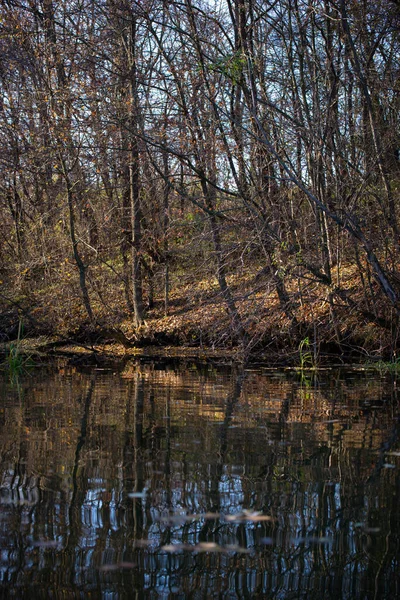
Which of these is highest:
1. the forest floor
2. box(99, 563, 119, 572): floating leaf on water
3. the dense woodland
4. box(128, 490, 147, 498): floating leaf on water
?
the dense woodland

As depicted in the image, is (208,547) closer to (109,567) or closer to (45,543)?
(109,567)

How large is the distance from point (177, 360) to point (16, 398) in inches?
263

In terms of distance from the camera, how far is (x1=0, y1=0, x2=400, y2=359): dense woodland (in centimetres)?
1362

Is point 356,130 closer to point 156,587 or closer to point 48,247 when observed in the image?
point 48,247

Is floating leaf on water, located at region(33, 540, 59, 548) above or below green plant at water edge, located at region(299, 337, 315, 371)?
below

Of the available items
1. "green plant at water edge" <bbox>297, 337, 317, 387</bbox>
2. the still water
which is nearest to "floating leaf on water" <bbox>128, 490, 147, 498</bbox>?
the still water

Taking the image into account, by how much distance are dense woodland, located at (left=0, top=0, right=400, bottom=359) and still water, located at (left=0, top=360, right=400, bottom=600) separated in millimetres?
6089

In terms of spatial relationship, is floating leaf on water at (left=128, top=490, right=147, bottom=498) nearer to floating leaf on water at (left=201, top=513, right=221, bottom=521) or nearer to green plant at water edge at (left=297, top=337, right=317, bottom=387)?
floating leaf on water at (left=201, top=513, right=221, bottom=521)

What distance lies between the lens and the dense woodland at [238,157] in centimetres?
1362

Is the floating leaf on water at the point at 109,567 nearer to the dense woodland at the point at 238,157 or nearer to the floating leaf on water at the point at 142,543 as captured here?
the floating leaf on water at the point at 142,543

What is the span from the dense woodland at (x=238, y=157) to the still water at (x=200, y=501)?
20.0ft

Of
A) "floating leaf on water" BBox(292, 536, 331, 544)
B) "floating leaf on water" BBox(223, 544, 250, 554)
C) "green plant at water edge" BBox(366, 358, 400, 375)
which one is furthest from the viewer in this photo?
"green plant at water edge" BBox(366, 358, 400, 375)

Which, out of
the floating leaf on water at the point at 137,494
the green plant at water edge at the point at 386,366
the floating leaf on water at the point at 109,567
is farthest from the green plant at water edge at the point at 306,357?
the floating leaf on water at the point at 109,567

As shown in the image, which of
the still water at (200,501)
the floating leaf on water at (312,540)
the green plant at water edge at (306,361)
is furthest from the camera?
the green plant at water edge at (306,361)
